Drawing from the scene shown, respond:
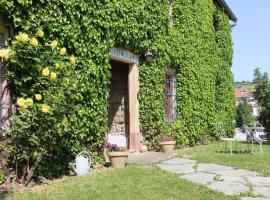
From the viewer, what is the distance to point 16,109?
627 cm

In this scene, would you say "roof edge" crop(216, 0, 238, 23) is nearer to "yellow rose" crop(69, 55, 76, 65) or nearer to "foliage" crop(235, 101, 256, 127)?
"yellow rose" crop(69, 55, 76, 65)

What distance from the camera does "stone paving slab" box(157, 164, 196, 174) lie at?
24.2 ft

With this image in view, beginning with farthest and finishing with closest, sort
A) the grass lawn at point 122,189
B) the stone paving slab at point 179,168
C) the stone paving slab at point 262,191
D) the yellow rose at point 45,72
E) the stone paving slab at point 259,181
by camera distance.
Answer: the stone paving slab at point 179,168, the stone paving slab at point 259,181, the yellow rose at point 45,72, the stone paving slab at point 262,191, the grass lawn at point 122,189

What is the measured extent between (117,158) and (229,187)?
244 centimetres

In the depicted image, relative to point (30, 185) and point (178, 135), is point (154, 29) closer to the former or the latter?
Result: point (178, 135)

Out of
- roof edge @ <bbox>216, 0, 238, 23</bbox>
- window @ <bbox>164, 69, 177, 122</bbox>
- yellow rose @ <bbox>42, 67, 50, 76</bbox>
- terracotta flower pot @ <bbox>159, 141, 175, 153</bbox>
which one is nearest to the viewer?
yellow rose @ <bbox>42, 67, 50, 76</bbox>

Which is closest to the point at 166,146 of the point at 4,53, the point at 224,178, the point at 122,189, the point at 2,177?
the point at 224,178

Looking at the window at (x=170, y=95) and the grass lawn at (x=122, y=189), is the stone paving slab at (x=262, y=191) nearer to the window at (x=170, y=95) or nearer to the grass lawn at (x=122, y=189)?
the grass lawn at (x=122, y=189)

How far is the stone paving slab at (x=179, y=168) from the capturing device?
7.37m

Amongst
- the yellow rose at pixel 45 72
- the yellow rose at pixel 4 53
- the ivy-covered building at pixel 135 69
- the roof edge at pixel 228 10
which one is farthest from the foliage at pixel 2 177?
Answer: the roof edge at pixel 228 10

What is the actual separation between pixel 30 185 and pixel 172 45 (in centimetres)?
655

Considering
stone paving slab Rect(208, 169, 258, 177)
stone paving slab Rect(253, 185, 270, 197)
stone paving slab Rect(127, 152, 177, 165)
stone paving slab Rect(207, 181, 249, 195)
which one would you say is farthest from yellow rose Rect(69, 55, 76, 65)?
stone paving slab Rect(253, 185, 270, 197)

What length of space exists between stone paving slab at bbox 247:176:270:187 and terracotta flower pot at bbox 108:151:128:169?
7.79 feet

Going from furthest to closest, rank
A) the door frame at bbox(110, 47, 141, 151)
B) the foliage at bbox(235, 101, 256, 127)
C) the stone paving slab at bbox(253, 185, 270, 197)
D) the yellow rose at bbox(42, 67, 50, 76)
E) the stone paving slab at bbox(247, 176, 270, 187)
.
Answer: the foliage at bbox(235, 101, 256, 127), the door frame at bbox(110, 47, 141, 151), the stone paving slab at bbox(247, 176, 270, 187), the yellow rose at bbox(42, 67, 50, 76), the stone paving slab at bbox(253, 185, 270, 197)
